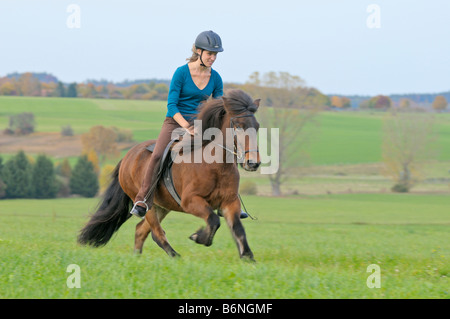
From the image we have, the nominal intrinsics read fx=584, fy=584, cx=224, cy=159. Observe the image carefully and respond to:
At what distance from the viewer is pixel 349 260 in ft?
31.8

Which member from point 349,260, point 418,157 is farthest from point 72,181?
point 349,260

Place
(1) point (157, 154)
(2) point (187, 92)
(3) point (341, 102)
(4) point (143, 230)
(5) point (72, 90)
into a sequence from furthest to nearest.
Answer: (3) point (341, 102)
(5) point (72, 90)
(4) point (143, 230)
(1) point (157, 154)
(2) point (187, 92)

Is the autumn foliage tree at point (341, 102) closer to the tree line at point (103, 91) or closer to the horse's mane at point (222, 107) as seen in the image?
the tree line at point (103, 91)

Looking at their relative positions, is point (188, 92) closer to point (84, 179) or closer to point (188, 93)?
point (188, 93)

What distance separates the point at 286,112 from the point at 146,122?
24.1 meters

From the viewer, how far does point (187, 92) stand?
8.70 m

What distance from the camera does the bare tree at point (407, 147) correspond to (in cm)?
6744

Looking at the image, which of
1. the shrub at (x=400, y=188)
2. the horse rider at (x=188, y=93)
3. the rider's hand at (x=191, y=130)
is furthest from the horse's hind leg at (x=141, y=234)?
the shrub at (x=400, y=188)

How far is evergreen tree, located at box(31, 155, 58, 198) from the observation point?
59.8 metres

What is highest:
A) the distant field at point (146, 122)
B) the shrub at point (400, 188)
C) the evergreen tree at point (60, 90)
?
the evergreen tree at point (60, 90)

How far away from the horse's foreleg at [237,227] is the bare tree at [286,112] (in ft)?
178

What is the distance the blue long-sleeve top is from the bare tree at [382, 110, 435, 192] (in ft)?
192

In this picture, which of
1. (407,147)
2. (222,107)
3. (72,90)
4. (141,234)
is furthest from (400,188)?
(222,107)
